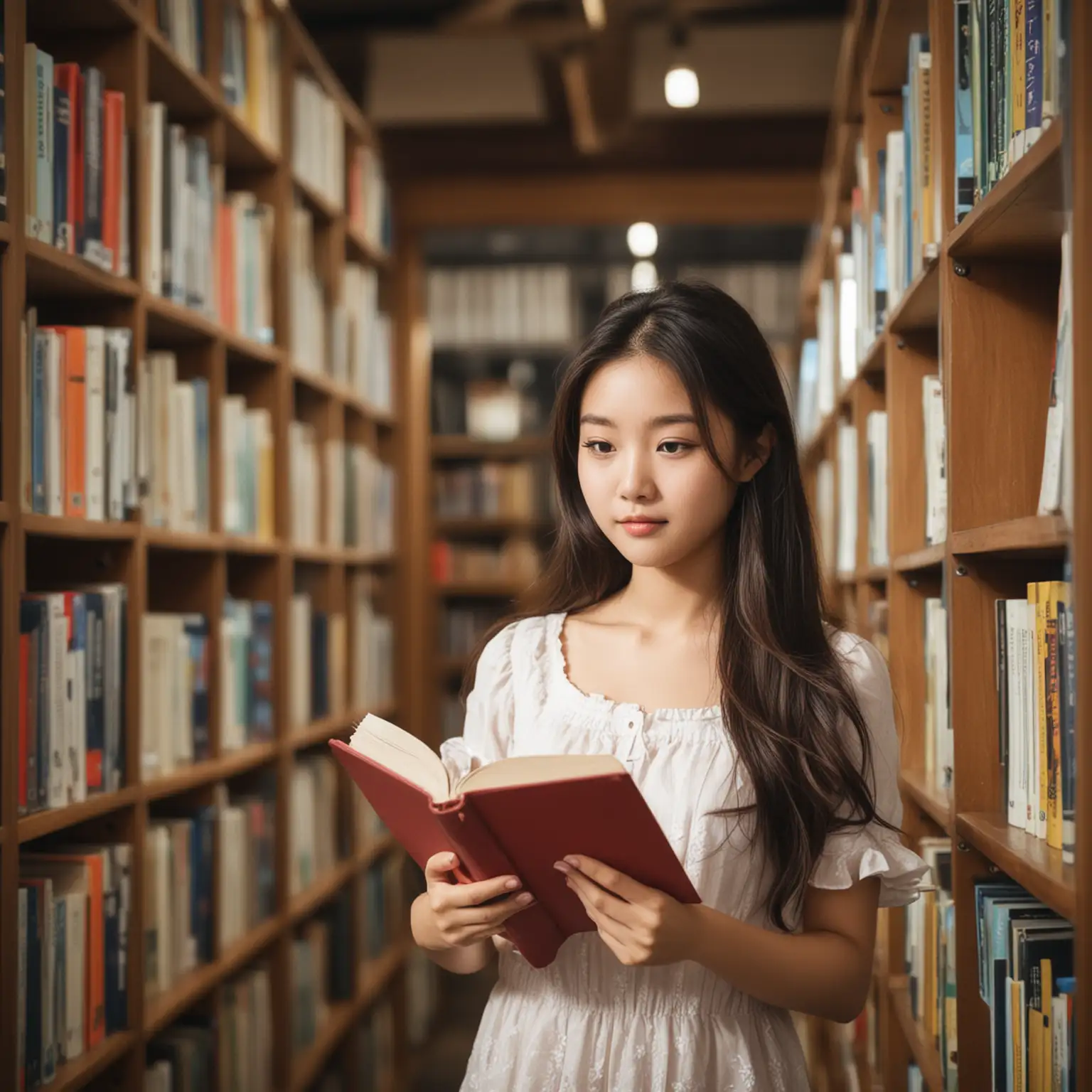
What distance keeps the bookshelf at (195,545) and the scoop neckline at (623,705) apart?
0.69 metres

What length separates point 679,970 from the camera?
1367 mm

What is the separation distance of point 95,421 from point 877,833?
48.7 inches

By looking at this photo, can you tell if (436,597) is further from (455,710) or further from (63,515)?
(63,515)

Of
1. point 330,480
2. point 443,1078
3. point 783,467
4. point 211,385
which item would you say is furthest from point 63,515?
point 443,1078

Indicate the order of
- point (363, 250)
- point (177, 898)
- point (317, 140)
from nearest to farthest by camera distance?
point (177, 898) < point (317, 140) < point (363, 250)

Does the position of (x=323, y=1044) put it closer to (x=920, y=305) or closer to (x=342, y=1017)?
(x=342, y=1017)

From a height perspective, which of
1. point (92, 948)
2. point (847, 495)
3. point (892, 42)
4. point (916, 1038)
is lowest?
point (916, 1038)

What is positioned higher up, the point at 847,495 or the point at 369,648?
the point at 847,495

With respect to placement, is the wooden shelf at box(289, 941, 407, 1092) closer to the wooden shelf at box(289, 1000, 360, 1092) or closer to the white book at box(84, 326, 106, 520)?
the wooden shelf at box(289, 1000, 360, 1092)

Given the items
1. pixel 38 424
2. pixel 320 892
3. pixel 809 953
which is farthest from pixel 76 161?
pixel 320 892

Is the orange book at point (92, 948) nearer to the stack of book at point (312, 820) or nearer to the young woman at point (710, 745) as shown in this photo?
the young woman at point (710, 745)

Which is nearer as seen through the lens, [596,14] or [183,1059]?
[183,1059]

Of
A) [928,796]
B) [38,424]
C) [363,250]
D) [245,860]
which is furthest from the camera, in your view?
[363,250]

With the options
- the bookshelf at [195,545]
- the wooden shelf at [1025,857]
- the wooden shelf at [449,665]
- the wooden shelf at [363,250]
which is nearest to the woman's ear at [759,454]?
the wooden shelf at [1025,857]
